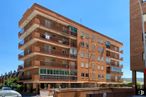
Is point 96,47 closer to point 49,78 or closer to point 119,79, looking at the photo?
point 119,79

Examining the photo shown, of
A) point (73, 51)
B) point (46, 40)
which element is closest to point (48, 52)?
point (46, 40)

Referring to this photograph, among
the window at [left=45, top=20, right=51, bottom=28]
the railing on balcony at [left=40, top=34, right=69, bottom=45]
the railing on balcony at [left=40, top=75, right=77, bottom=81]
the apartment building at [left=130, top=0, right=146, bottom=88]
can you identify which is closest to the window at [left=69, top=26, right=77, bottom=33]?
the railing on balcony at [left=40, top=34, right=69, bottom=45]

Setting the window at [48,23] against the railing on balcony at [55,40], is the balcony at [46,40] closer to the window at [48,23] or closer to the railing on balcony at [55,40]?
the railing on balcony at [55,40]

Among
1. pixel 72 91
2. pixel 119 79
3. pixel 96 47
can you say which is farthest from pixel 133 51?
pixel 119 79

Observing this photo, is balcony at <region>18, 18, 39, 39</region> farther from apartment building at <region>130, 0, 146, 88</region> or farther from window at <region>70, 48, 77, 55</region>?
apartment building at <region>130, 0, 146, 88</region>

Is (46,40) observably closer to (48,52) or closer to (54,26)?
(48,52)

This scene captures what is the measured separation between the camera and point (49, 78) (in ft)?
175

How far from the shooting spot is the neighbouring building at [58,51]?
53.2 meters

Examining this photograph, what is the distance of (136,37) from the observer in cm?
3170

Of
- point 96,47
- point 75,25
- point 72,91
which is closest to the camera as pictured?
point 72,91

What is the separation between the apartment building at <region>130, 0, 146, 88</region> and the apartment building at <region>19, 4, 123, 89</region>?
80.8 ft

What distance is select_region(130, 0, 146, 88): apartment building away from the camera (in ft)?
101

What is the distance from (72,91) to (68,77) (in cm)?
3239

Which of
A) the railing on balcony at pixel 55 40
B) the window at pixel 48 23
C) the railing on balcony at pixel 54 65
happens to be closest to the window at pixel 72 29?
the railing on balcony at pixel 55 40
